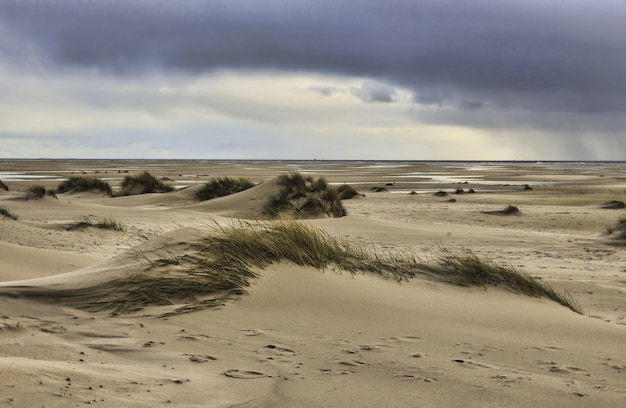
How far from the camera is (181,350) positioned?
4184mm

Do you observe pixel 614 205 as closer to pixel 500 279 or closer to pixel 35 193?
pixel 500 279

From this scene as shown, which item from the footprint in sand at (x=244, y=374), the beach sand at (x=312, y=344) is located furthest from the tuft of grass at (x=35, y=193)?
the footprint in sand at (x=244, y=374)

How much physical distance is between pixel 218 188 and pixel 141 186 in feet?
17.3

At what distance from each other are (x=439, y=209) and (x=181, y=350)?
664 inches

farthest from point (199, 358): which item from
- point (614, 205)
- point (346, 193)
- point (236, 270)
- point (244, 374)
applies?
point (346, 193)

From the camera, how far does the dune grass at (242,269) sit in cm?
527

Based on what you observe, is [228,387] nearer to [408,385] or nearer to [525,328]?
[408,385]

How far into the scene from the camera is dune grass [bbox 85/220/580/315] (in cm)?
527

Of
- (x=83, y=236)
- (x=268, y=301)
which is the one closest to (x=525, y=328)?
(x=268, y=301)

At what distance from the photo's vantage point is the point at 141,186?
1005 inches

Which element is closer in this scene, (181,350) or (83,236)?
(181,350)

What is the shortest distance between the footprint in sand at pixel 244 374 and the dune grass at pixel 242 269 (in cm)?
132

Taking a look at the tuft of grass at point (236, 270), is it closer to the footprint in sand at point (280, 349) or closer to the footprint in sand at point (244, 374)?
the footprint in sand at point (280, 349)

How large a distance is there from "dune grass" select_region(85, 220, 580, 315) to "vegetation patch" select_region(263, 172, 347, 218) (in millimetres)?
9111
